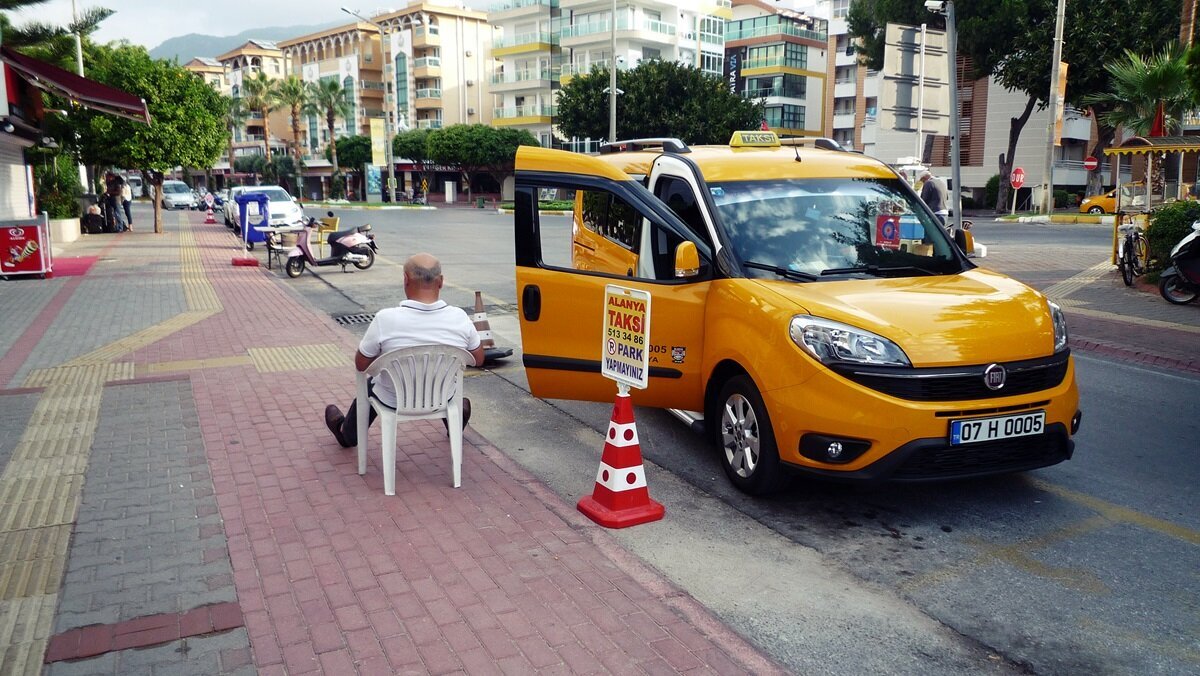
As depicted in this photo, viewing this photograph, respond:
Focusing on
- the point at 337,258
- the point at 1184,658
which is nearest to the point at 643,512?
the point at 1184,658

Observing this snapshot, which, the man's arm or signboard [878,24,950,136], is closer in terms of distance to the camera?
the man's arm

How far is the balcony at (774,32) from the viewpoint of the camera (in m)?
73.8

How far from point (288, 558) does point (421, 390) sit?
48.4 inches

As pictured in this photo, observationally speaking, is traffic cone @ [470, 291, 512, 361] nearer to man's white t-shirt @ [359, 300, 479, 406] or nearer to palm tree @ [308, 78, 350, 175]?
man's white t-shirt @ [359, 300, 479, 406]

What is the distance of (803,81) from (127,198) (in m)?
55.3

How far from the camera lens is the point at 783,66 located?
7188 cm

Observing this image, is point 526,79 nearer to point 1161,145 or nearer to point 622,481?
point 1161,145

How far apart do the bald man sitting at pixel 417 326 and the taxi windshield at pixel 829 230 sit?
1758mm

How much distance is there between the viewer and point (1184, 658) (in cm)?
349

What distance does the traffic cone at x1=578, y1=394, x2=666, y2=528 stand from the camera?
4785mm

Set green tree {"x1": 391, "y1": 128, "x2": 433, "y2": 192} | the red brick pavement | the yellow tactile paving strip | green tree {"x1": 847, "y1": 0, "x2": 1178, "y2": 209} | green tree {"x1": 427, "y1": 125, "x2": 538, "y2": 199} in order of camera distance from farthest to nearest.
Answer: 1. green tree {"x1": 391, "y1": 128, "x2": 433, "y2": 192}
2. green tree {"x1": 427, "y1": 125, "x2": 538, "y2": 199}
3. green tree {"x1": 847, "y1": 0, "x2": 1178, "y2": 209}
4. the yellow tactile paving strip
5. the red brick pavement

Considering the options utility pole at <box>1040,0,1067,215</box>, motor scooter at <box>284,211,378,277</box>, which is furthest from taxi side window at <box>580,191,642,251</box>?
utility pole at <box>1040,0,1067,215</box>

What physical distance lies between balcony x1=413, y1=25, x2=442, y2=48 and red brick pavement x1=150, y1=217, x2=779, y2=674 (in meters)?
84.9

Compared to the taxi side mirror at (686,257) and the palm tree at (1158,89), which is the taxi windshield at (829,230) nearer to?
the taxi side mirror at (686,257)
